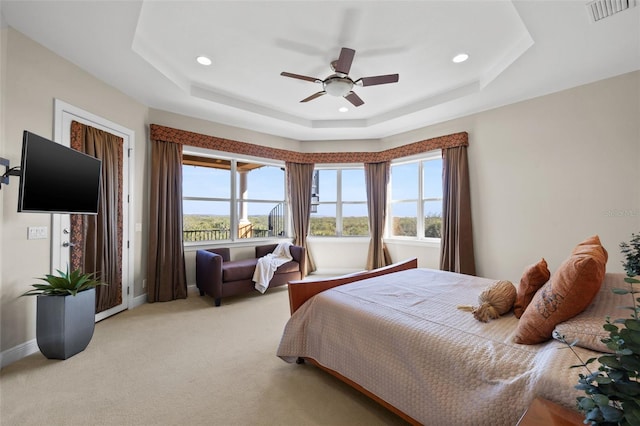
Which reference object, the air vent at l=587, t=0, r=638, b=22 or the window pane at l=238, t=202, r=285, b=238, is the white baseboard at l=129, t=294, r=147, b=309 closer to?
the window pane at l=238, t=202, r=285, b=238

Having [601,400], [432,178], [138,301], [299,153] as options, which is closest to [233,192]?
[299,153]

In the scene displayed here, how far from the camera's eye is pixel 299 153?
5160 millimetres

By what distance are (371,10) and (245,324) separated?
3.23 metres

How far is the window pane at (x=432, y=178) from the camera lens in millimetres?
4500

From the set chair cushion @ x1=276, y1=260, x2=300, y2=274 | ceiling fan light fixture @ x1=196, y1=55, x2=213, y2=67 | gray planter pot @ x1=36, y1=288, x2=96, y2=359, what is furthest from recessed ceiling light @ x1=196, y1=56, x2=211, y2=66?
chair cushion @ x1=276, y1=260, x2=300, y2=274

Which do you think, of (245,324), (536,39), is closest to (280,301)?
(245,324)

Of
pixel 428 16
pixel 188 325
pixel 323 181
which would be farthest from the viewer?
pixel 323 181

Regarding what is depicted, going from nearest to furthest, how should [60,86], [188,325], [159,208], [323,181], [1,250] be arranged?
1. [1,250]
2. [60,86]
3. [188,325]
4. [159,208]
5. [323,181]

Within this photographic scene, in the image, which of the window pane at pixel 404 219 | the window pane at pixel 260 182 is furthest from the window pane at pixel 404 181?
the window pane at pixel 260 182

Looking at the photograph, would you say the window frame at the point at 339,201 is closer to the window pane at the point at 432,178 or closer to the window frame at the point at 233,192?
the window frame at the point at 233,192

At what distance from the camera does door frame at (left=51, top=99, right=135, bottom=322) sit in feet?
8.23

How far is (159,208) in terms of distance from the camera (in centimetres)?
365

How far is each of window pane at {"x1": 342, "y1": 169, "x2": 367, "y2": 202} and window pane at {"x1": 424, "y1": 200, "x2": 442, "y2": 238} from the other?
51.7 inches

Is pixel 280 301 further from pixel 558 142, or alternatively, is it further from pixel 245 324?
pixel 558 142
